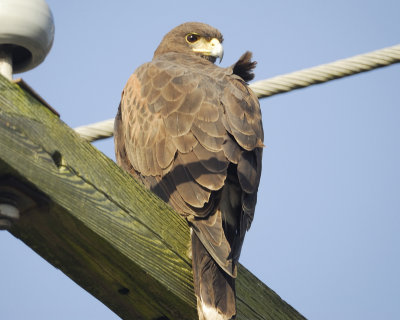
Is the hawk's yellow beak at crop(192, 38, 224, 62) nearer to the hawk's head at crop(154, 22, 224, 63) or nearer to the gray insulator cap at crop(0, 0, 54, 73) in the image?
the hawk's head at crop(154, 22, 224, 63)

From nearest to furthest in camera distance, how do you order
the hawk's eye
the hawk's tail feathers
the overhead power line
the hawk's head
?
the hawk's tail feathers
the overhead power line
the hawk's head
the hawk's eye

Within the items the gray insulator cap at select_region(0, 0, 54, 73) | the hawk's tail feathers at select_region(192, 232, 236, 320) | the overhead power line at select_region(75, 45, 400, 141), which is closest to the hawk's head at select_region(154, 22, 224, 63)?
the overhead power line at select_region(75, 45, 400, 141)

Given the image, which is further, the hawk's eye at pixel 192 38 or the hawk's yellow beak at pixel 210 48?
the hawk's eye at pixel 192 38

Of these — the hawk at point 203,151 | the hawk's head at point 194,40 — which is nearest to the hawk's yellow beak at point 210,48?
the hawk's head at point 194,40

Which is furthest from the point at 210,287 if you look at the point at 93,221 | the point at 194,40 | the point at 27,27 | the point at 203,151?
the point at 194,40

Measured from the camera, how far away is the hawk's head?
7.18 meters

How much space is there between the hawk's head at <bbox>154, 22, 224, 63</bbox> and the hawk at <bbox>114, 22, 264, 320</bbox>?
4.64 ft

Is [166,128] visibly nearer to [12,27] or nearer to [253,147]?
[253,147]

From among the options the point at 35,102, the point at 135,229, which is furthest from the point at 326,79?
the point at 35,102

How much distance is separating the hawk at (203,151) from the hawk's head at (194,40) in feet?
4.64

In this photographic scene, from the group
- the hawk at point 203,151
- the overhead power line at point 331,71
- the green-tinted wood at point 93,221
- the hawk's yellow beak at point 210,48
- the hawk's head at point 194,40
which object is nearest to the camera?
the green-tinted wood at point 93,221

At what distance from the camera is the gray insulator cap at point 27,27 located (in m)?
2.54

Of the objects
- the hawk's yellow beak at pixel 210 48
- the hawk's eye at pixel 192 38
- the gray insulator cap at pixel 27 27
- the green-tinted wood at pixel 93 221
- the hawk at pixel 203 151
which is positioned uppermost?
the hawk's eye at pixel 192 38

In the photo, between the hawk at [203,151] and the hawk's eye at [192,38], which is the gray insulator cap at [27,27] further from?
the hawk's eye at [192,38]
